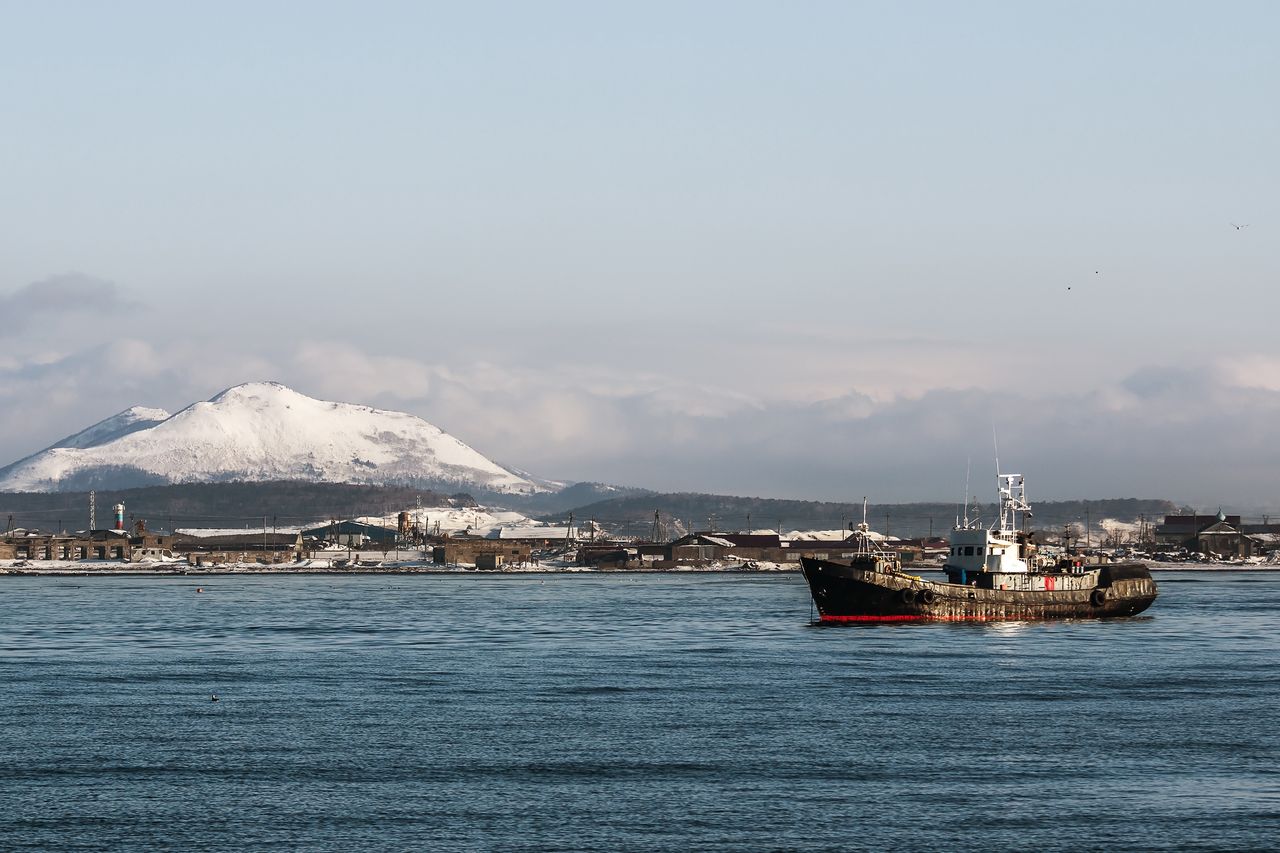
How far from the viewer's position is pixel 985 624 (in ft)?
360

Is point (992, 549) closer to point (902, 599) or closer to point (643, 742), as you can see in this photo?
point (902, 599)

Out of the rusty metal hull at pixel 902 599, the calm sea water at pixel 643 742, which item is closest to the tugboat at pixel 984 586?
the rusty metal hull at pixel 902 599

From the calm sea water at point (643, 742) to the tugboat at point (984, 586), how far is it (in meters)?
9.58

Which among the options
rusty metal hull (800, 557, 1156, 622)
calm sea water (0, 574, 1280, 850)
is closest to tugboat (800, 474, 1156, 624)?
rusty metal hull (800, 557, 1156, 622)

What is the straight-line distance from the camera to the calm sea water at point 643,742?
3794 cm

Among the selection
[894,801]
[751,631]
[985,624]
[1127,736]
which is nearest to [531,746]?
[894,801]

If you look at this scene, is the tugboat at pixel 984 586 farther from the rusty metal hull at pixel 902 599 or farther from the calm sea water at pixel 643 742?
the calm sea water at pixel 643 742

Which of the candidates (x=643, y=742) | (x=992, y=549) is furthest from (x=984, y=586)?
(x=643, y=742)

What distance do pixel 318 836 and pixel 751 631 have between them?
231 ft

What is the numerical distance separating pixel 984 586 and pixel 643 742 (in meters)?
66.8

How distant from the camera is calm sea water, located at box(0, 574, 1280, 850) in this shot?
124 feet

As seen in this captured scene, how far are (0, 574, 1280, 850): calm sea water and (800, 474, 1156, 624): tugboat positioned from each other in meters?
9.58

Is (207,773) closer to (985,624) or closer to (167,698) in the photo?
(167,698)

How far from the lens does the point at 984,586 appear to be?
11350 centimetres
